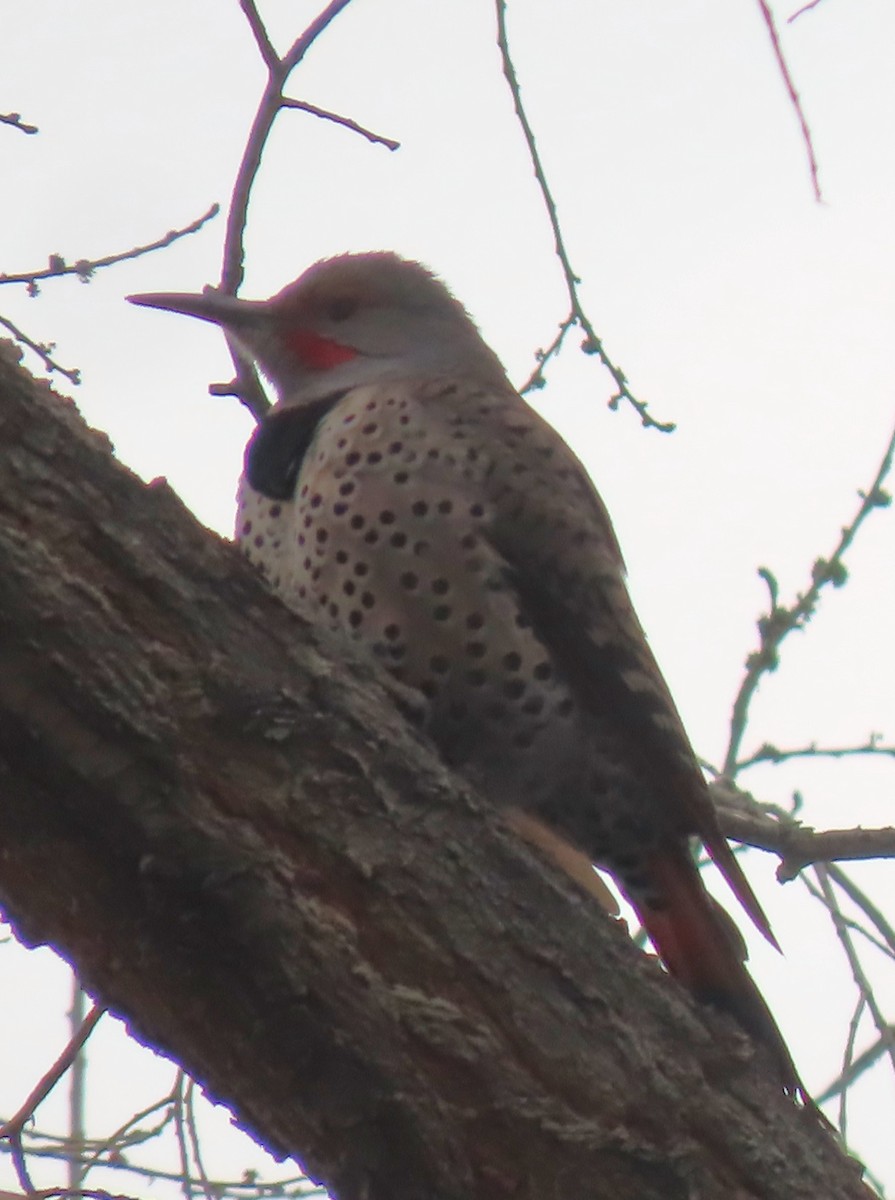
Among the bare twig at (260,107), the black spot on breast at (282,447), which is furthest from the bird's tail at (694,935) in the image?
the bare twig at (260,107)

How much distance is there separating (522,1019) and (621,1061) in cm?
18

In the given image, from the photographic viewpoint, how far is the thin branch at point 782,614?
149 inches

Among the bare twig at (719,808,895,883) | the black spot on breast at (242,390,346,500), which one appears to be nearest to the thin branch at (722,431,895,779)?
the bare twig at (719,808,895,883)

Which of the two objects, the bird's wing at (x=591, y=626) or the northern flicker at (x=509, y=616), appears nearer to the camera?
the northern flicker at (x=509, y=616)

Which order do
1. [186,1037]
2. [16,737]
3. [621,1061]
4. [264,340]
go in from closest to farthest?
[16,737]
[186,1037]
[621,1061]
[264,340]

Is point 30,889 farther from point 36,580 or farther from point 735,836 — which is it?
point 735,836

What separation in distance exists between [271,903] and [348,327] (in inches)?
Answer: 93.3

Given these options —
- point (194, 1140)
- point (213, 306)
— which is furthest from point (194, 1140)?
point (213, 306)

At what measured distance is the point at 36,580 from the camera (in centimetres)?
191

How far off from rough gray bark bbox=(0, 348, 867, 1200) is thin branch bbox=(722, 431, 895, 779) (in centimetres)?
169

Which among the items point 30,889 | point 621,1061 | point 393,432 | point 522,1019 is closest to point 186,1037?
point 30,889

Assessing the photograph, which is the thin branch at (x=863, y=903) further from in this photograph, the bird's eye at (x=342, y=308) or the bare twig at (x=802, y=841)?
the bird's eye at (x=342, y=308)

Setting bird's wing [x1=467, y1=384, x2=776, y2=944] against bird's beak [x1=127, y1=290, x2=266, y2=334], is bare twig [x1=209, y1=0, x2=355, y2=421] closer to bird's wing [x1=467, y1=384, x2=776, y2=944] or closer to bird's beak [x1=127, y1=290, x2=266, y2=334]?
bird's beak [x1=127, y1=290, x2=266, y2=334]

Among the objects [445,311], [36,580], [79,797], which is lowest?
[79,797]
